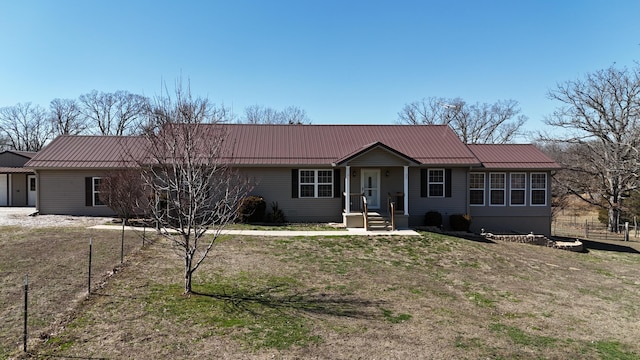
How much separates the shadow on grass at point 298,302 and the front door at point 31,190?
72.4ft

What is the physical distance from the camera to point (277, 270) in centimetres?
1024

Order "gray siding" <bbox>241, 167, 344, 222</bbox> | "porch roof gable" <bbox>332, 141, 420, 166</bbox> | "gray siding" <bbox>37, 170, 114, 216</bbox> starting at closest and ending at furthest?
"porch roof gable" <bbox>332, 141, 420, 166</bbox> < "gray siding" <bbox>241, 167, 344, 222</bbox> < "gray siding" <bbox>37, 170, 114, 216</bbox>

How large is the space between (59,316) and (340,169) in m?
13.0

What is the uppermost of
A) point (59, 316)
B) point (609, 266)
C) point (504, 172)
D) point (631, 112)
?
point (631, 112)

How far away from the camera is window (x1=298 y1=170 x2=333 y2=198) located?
1823 cm

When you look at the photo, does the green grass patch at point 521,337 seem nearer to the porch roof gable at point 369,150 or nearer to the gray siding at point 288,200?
the porch roof gable at point 369,150

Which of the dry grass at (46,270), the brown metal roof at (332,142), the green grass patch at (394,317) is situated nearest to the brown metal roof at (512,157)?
the brown metal roof at (332,142)

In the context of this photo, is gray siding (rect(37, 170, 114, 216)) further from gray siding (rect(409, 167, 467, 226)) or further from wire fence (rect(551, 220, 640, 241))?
wire fence (rect(551, 220, 640, 241))

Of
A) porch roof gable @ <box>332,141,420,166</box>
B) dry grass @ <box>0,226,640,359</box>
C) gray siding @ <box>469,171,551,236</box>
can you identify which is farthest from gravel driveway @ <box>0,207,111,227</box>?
gray siding @ <box>469,171,551,236</box>

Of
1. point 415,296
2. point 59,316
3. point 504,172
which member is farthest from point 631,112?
point 59,316

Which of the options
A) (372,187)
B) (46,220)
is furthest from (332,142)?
(46,220)

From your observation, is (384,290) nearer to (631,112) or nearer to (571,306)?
(571,306)

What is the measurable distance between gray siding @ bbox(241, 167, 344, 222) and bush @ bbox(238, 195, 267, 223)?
1.83 feet

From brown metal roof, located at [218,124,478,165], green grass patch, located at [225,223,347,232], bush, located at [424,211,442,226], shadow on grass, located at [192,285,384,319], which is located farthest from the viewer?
Result: brown metal roof, located at [218,124,478,165]
